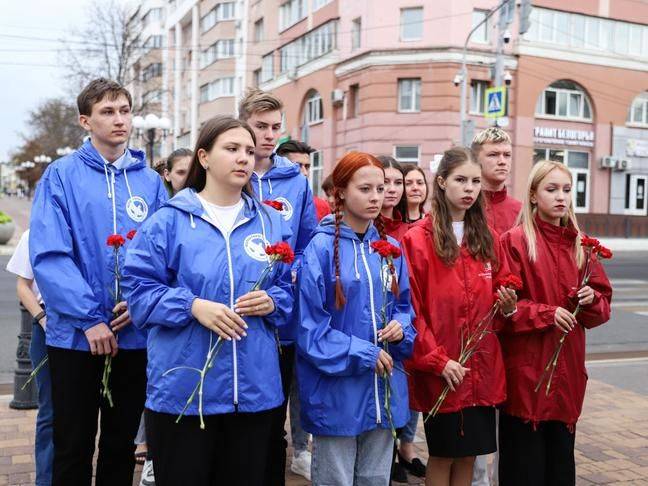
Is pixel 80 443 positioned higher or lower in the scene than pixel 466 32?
lower

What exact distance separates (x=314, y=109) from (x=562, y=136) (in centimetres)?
1145

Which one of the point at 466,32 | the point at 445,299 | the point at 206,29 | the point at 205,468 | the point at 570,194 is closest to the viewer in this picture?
the point at 205,468

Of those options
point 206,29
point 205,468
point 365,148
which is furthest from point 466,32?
point 205,468

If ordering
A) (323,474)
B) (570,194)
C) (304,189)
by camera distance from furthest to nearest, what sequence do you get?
(304,189) → (570,194) → (323,474)

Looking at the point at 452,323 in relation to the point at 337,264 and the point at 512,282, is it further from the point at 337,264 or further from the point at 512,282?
the point at 337,264

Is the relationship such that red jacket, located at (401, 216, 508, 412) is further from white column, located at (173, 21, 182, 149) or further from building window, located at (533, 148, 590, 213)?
white column, located at (173, 21, 182, 149)

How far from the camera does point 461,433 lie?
333 cm

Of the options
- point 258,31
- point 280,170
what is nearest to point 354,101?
point 258,31

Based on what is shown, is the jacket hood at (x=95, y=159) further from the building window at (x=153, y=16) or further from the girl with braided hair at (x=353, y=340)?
the building window at (x=153, y=16)

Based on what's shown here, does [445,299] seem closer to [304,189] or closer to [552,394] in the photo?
[552,394]

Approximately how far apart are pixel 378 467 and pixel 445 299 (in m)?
0.85

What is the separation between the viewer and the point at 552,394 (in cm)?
344

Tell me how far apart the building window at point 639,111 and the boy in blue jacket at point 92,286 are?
32.3 m

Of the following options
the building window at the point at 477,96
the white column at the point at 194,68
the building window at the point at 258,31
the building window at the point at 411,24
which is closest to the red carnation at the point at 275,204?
the building window at the point at 477,96
